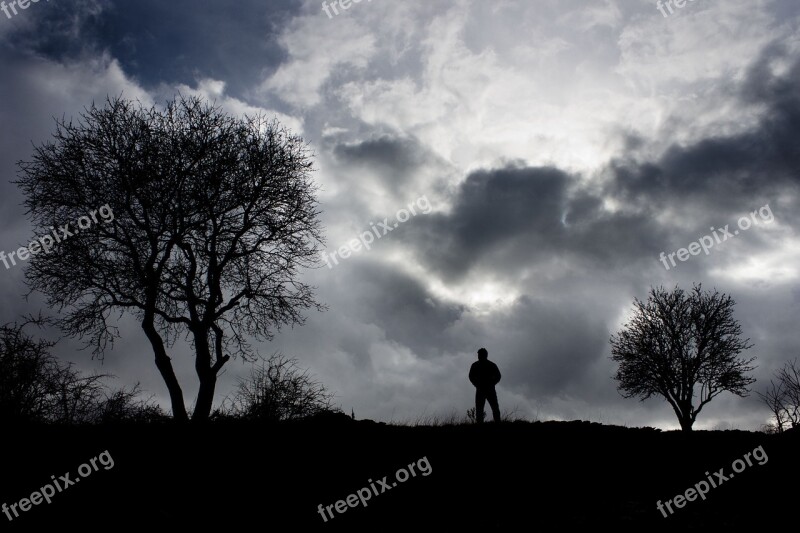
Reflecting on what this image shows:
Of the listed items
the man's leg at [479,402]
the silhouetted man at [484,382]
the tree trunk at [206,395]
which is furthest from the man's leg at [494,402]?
the tree trunk at [206,395]

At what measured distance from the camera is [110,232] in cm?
1711

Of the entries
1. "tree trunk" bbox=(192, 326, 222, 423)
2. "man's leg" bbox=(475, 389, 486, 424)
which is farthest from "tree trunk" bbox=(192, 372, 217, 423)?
"man's leg" bbox=(475, 389, 486, 424)

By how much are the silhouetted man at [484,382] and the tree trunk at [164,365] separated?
1015cm

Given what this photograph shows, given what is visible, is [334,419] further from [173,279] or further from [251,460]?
[173,279]

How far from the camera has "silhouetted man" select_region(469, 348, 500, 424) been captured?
47.5ft

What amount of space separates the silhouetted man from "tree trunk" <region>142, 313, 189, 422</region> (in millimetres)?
10146

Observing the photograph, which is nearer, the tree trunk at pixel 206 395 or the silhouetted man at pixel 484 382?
the silhouetted man at pixel 484 382

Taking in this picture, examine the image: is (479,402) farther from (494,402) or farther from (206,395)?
(206,395)

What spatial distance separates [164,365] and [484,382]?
1115 centimetres

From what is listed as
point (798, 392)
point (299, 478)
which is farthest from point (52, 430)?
point (798, 392)

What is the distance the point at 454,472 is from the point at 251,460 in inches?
148

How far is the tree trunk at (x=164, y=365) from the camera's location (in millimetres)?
16875

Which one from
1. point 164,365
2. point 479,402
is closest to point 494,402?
point 479,402

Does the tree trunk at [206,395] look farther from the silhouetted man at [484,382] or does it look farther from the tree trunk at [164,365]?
the silhouetted man at [484,382]
